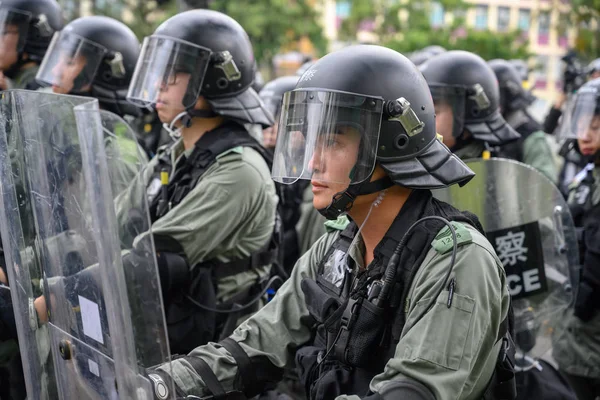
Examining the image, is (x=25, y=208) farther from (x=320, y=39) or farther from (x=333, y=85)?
(x=320, y=39)

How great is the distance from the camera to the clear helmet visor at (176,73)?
418 centimetres

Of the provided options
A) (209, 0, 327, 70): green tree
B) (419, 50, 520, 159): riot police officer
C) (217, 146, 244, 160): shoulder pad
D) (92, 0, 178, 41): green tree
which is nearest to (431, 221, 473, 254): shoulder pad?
(217, 146, 244, 160): shoulder pad

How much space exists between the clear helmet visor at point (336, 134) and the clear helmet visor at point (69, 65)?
2.84 metres

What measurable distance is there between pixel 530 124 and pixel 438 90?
2496 millimetres

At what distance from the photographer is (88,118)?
183 centimetres

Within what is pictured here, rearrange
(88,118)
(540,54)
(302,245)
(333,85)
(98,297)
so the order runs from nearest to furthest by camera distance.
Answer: (88,118)
(98,297)
(333,85)
(302,245)
(540,54)

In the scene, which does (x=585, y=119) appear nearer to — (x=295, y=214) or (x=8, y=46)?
(x=295, y=214)

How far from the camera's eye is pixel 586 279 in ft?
14.0

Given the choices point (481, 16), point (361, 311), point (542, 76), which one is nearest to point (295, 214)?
point (361, 311)

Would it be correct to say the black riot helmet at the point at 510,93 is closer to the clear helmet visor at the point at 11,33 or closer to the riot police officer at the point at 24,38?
the riot police officer at the point at 24,38

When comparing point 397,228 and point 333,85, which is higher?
point 333,85

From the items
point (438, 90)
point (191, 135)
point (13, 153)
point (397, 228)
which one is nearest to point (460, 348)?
point (397, 228)

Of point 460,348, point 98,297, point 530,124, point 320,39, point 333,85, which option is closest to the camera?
point 98,297

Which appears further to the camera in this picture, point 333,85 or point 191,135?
point 191,135
